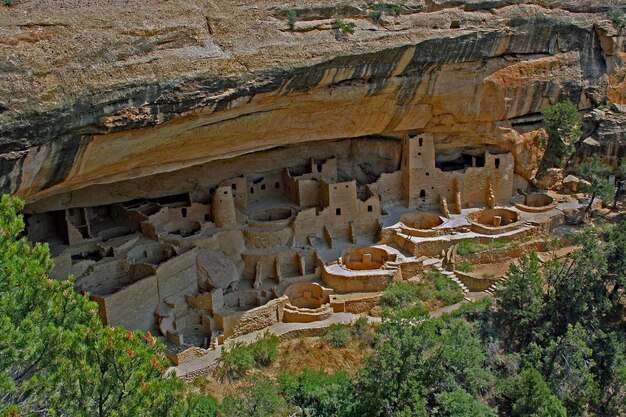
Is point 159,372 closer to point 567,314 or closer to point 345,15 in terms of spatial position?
point 345,15

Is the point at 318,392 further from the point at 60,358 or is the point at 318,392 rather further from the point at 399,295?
the point at 60,358

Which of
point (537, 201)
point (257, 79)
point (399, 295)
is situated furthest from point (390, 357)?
point (537, 201)

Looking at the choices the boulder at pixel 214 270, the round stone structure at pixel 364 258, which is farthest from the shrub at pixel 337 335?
the boulder at pixel 214 270

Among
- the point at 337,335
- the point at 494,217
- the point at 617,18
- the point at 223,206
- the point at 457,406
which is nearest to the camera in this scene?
the point at 457,406

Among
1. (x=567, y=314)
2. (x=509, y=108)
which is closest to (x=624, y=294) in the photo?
(x=567, y=314)

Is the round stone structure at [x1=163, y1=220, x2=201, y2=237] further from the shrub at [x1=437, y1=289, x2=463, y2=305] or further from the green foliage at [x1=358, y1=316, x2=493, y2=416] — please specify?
the shrub at [x1=437, y1=289, x2=463, y2=305]

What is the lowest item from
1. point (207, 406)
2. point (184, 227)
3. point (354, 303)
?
point (207, 406)

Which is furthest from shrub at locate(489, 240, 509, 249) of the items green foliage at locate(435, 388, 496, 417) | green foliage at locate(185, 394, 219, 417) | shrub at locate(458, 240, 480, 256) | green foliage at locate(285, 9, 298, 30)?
green foliage at locate(185, 394, 219, 417)
